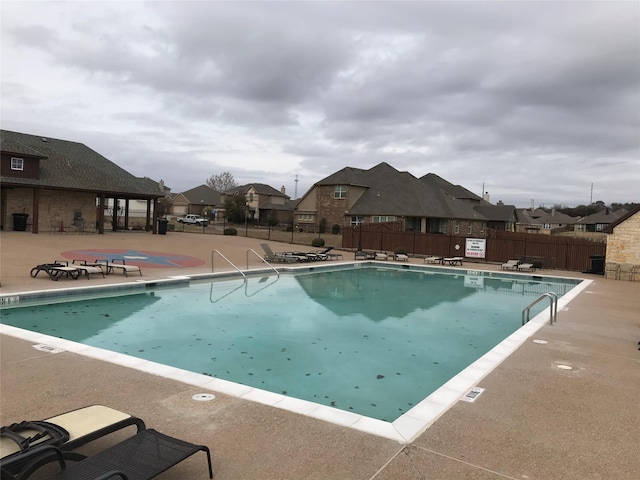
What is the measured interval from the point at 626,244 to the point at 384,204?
27888 millimetres

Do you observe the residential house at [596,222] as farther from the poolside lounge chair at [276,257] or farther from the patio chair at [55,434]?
the patio chair at [55,434]

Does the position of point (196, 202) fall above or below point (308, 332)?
above

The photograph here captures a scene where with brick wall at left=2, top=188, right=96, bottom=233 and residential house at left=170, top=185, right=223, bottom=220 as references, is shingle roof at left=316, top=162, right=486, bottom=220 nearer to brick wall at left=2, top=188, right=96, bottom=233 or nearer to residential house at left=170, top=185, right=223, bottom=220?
brick wall at left=2, top=188, right=96, bottom=233

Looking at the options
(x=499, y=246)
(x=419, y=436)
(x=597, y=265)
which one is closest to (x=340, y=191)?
(x=499, y=246)

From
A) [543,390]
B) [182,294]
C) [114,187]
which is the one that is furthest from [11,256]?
[543,390]

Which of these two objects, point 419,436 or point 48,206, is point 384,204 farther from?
point 419,436

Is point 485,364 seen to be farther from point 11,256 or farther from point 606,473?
point 11,256

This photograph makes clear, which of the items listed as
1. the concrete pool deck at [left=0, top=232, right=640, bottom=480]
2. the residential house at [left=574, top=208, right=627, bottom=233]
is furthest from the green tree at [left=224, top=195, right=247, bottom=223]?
the residential house at [left=574, top=208, right=627, bottom=233]

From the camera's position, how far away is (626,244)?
67.2 feet

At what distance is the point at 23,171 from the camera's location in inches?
1112

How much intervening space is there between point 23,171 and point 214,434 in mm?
29722

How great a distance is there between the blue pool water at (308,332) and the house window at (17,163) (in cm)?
1895

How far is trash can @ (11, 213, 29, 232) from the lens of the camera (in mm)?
27584

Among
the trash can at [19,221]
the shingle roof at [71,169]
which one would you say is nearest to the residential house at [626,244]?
the shingle roof at [71,169]
